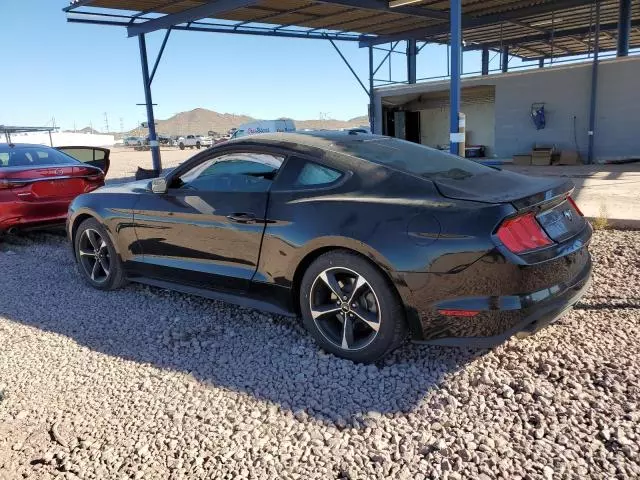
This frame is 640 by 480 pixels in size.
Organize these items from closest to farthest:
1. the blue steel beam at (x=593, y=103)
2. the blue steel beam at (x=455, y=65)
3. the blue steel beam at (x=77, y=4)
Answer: the blue steel beam at (x=455, y=65), the blue steel beam at (x=77, y=4), the blue steel beam at (x=593, y=103)

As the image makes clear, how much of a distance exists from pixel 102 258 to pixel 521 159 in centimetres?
1425

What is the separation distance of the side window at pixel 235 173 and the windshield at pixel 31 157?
401 cm

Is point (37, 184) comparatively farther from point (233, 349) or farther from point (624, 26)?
point (624, 26)

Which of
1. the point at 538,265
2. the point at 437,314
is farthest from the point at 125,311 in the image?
the point at 538,265

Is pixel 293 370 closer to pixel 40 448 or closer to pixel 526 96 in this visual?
pixel 40 448

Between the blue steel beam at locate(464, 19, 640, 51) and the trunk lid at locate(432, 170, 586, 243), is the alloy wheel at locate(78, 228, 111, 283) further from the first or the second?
the blue steel beam at locate(464, 19, 640, 51)

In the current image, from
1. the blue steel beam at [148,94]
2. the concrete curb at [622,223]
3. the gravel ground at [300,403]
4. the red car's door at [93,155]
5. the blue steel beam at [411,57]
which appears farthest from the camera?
the blue steel beam at [411,57]

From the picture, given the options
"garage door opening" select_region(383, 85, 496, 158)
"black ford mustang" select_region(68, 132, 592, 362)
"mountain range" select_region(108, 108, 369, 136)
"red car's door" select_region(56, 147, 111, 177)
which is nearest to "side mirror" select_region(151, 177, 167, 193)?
"black ford mustang" select_region(68, 132, 592, 362)

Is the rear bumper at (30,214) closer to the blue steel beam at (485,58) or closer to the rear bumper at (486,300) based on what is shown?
the rear bumper at (486,300)

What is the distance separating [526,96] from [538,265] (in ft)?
49.9

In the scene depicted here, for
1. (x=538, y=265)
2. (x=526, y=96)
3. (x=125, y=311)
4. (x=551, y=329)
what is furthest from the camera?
(x=526, y=96)

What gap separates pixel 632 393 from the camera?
2754 millimetres

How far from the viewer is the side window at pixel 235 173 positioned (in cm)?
378

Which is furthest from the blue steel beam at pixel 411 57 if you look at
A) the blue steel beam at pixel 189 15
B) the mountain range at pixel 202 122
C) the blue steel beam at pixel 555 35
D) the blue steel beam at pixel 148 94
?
the mountain range at pixel 202 122
